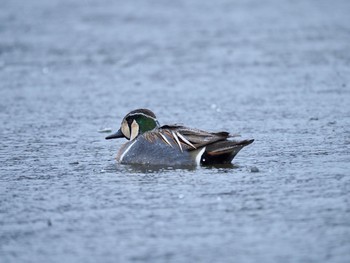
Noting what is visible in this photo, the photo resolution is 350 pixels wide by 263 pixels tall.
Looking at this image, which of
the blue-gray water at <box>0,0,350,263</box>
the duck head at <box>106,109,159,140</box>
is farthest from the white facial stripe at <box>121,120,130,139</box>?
the blue-gray water at <box>0,0,350,263</box>

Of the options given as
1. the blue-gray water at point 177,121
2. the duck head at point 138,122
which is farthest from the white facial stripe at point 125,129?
the blue-gray water at point 177,121

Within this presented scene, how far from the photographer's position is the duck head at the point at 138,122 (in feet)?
33.0

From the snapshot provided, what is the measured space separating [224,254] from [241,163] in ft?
10.4

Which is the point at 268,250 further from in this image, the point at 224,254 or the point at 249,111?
the point at 249,111

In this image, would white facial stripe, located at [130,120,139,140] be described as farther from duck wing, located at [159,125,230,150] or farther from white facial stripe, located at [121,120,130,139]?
duck wing, located at [159,125,230,150]

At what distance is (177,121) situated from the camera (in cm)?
1235

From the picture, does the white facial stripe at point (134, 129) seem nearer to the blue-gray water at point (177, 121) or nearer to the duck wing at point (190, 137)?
the blue-gray water at point (177, 121)

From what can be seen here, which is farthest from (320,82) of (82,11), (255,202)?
(82,11)

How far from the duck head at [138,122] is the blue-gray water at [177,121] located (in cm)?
40

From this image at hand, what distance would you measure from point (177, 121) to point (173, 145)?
2.80 metres

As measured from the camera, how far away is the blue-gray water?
694 centimetres

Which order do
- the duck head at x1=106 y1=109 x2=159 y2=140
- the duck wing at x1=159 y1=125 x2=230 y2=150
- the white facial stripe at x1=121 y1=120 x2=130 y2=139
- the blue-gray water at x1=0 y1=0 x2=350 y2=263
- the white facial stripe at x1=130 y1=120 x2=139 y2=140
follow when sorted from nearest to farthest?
the blue-gray water at x1=0 y1=0 x2=350 y2=263, the duck wing at x1=159 y1=125 x2=230 y2=150, the duck head at x1=106 y1=109 x2=159 y2=140, the white facial stripe at x1=130 y1=120 x2=139 y2=140, the white facial stripe at x1=121 y1=120 x2=130 y2=139

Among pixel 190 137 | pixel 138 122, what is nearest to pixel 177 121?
pixel 138 122

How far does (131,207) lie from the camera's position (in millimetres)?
7859
